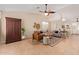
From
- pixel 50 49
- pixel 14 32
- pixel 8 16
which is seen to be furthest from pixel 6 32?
pixel 50 49

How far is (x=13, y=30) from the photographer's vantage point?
1.84 m

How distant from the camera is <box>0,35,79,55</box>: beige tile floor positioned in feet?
5.83

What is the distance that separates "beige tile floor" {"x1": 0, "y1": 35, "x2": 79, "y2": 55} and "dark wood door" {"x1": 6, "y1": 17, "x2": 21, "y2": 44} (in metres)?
0.09

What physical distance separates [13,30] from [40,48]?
523 mm

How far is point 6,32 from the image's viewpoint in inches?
70.1

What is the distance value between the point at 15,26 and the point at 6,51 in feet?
1.37

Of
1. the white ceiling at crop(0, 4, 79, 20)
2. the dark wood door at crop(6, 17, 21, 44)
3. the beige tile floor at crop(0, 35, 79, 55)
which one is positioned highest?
the white ceiling at crop(0, 4, 79, 20)

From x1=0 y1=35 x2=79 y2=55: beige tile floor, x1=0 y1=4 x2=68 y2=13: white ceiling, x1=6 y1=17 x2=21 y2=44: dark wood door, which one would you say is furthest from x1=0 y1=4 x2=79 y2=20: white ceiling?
x1=0 y1=35 x2=79 y2=55: beige tile floor

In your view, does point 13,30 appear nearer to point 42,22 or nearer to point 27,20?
point 27,20

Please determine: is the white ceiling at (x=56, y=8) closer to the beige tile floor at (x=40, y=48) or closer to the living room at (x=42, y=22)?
the living room at (x=42, y=22)

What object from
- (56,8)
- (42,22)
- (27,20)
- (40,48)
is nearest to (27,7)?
(27,20)

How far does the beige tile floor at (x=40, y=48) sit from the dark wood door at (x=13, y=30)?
86 millimetres

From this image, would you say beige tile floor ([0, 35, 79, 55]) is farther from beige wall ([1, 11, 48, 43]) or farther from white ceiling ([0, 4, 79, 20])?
white ceiling ([0, 4, 79, 20])
